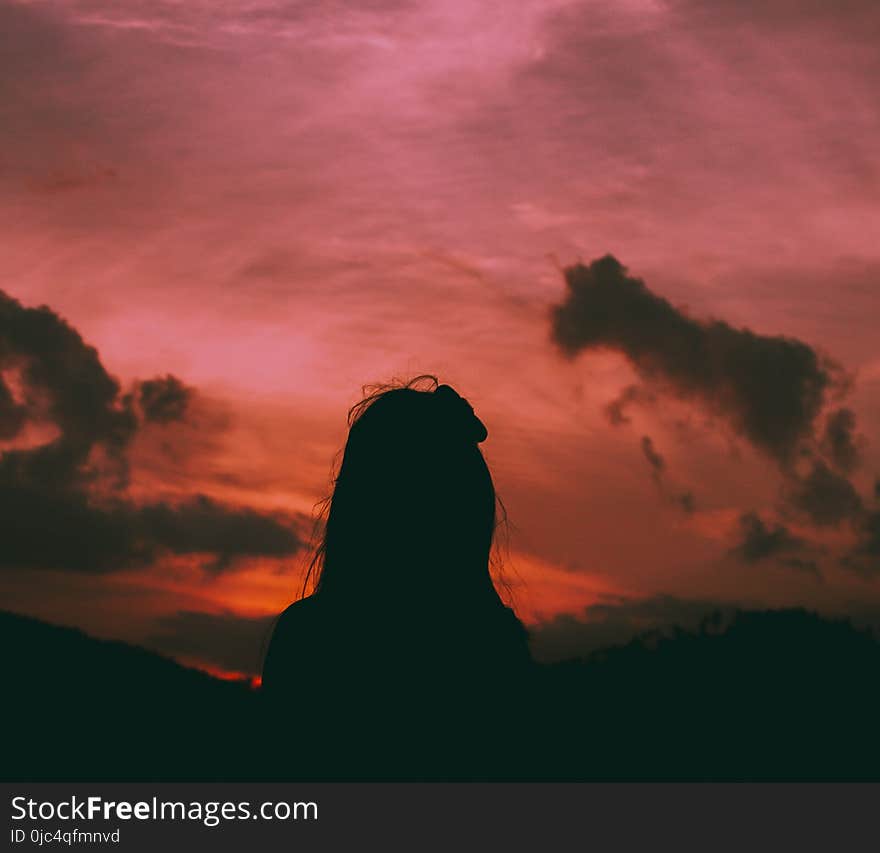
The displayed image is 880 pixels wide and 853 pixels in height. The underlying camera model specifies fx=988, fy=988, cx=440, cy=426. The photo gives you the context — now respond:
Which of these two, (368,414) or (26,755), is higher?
(368,414)

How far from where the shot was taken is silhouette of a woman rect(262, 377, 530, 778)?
6410 millimetres

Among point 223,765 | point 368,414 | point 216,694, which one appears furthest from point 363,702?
point 216,694

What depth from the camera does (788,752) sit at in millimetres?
11406

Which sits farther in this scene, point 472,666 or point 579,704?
point 579,704

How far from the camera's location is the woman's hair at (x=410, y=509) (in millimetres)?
6742

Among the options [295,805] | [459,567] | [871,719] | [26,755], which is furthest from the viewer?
[871,719]

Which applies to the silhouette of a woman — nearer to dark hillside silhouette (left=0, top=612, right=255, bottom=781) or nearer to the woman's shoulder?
the woman's shoulder

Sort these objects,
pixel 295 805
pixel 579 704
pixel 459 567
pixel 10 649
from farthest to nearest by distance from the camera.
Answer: pixel 10 649, pixel 579 704, pixel 459 567, pixel 295 805

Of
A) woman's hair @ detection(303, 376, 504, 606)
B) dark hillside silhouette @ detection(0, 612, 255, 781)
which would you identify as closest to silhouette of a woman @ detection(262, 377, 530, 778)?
woman's hair @ detection(303, 376, 504, 606)

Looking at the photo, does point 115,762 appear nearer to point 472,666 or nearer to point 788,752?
point 472,666

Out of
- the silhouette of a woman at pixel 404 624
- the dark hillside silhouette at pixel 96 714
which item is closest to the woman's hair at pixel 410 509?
the silhouette of a woman at pixel 404 624

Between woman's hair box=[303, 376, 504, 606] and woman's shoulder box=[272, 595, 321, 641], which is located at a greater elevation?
woman's hair box=[303, 376, 504, 606]

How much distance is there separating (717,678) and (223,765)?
664cm

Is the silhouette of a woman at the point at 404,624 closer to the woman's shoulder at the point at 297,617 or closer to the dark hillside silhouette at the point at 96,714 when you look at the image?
the woman's shoulder at the point at 297,617
